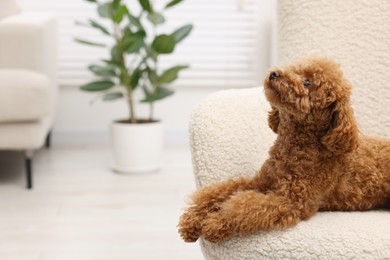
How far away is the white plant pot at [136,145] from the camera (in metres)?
3.12

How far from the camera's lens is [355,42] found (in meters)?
1.66

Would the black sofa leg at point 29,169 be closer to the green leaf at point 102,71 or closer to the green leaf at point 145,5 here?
the green leaf at point 102,71

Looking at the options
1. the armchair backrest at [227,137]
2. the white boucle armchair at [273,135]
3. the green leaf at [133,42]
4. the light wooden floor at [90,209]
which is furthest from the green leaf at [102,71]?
the armchair backrest at [227,137]

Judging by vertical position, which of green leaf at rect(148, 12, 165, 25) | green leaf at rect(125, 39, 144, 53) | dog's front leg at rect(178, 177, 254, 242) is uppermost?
green leaf at rect(148, 12, 165, 25)

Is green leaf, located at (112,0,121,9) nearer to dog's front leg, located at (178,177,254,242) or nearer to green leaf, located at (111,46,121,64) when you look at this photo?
green leaf, located at (111,46,121,64)

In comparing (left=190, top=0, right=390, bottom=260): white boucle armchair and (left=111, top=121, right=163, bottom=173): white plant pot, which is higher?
(left=190, top=0, right=390, bottom=260): white boucle armchair

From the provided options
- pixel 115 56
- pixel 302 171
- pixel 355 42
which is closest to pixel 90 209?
pixel 115 56

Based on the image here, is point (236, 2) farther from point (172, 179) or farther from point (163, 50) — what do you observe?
point (172, 179)

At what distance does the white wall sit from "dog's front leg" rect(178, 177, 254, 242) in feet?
7.98

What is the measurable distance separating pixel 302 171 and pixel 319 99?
0.50ft

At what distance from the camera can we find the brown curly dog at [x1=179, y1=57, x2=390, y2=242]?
1.22 m

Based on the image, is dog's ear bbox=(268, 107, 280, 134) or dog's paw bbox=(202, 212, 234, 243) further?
dog's ear bbox=(268, 107, 280, 134)

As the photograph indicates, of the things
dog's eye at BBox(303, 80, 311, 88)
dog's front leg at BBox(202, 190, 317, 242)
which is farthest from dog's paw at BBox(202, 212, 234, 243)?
dog's eye at BBox(303, 80, 311, 88)

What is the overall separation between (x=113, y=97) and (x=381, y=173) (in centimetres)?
198
